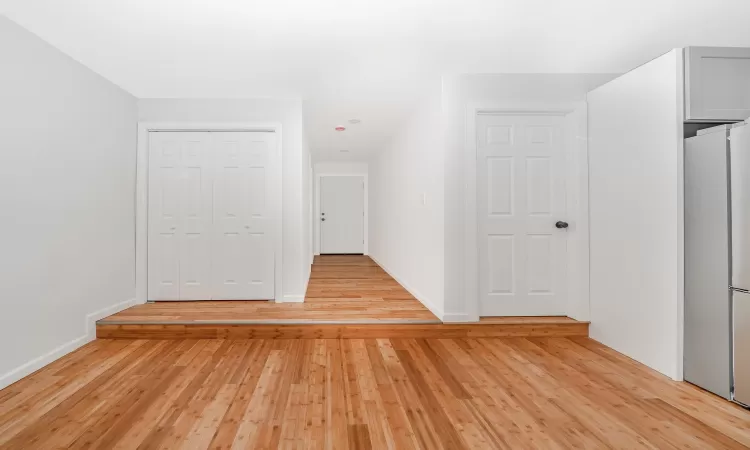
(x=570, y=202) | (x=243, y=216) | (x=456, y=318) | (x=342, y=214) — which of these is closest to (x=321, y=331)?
(x=456, y=318)

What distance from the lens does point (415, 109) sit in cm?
462

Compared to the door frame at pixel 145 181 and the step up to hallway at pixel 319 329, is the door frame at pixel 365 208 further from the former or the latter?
the step up to hallway at pixel 319 329

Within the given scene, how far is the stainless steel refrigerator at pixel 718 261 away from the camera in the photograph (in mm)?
2219

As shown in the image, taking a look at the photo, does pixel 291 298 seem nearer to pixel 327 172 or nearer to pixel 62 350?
pixel 62 350

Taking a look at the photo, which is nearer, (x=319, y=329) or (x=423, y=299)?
(x=319, y=329)

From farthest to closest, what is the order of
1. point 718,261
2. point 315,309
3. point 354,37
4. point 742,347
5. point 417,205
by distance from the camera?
point 417,205, point 315,309, point 354,37, point 718,261, point 742,347

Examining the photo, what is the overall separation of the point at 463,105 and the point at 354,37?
1203mm

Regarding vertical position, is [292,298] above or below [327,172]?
below

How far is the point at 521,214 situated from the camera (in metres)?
3.60

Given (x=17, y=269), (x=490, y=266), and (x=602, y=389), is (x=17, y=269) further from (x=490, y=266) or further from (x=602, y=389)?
(x=602, y=389)

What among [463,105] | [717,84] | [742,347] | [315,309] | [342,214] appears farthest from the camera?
[342,214]

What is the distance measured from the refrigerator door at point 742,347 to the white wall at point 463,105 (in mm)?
1731

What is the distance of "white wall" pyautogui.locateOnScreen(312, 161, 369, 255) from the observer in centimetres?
955

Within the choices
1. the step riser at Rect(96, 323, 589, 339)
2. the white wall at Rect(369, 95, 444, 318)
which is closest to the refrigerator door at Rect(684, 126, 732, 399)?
the step riser at Rect(96, 323, 589, 339)
